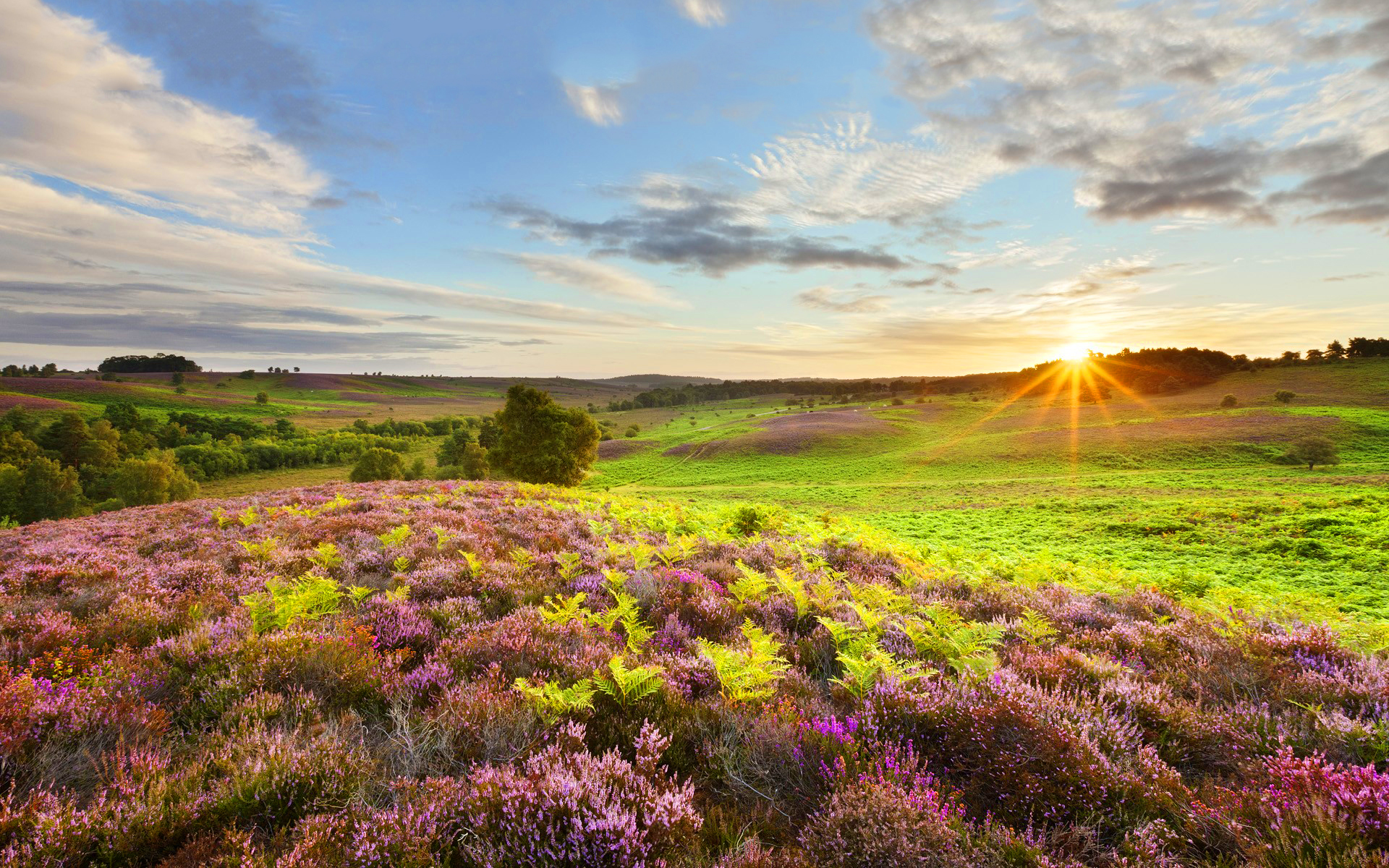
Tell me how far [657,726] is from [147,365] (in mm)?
275191

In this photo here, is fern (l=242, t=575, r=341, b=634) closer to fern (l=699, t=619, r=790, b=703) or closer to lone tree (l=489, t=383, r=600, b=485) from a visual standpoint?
fern (l=699, t=619, r=790, b=703)

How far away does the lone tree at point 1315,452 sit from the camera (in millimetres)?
40656

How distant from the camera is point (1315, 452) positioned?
4091cm

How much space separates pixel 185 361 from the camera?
642 ft

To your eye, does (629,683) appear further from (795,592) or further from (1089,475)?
(1089,475)

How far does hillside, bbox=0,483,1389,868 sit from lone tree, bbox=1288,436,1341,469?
54.4m

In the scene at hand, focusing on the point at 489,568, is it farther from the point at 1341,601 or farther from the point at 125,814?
the point at 1341,601

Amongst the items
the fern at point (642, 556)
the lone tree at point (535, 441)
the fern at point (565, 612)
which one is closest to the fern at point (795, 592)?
the fern at point (642, 556)

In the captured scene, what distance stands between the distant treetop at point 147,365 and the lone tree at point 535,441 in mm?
217073

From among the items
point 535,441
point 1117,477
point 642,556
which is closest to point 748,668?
point 642,556

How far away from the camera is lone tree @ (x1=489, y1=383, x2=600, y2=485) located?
152 feet

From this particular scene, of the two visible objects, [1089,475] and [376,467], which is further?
[376,467]

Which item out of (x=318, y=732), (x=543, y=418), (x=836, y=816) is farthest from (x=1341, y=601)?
(x=543, y=418)

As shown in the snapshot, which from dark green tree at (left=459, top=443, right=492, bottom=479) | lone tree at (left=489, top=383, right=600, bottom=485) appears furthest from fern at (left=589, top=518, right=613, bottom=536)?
dark green tree at (left=459, top=443, right=492, bottom=479)
